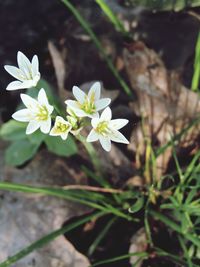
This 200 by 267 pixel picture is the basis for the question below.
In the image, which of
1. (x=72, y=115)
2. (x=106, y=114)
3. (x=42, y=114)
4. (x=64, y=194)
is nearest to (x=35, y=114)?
(x=42, y=114)

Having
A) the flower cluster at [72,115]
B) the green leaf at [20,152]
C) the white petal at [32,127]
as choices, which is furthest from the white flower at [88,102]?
the green leaf at [20,152]

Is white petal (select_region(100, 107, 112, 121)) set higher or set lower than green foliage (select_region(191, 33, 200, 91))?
higher

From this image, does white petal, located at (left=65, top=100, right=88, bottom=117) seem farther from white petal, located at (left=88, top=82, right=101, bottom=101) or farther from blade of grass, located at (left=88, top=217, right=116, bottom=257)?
blade of grass, located at (left=88, top=217, right=116, bottom=257)

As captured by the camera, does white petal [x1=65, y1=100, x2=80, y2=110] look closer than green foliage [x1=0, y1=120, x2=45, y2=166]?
Yes

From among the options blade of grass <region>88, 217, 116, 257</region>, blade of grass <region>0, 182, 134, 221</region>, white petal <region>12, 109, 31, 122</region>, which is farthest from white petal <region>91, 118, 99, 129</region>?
blade of grass <region>88, 217, 116, 257</region>

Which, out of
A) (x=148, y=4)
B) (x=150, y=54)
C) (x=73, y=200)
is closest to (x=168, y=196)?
(x=73, y=200)

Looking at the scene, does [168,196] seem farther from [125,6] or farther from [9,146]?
[125,6]

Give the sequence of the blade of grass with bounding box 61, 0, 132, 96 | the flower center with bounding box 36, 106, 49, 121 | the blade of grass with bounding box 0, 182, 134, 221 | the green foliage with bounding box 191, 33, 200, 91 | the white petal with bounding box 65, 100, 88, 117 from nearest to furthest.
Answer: the white petal with bounding box 65, 100, 88, 117, the flower center with bounding box 36, 106, 49, 121, the blade of grass with bounding box 0, 182, 134, 221, the green foliage with bounding box 191, 33, 200, 91, the blade of grass with bounding box 61, 0, 132, 96

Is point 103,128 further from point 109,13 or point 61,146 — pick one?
point 109,13
